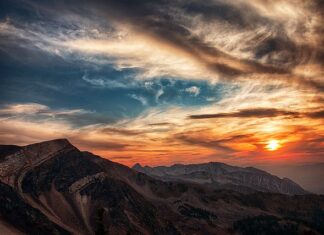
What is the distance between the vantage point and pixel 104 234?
87062 millimetres

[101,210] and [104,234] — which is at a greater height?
[101,210]

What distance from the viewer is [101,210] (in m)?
78.0

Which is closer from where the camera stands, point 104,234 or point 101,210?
point 101,210

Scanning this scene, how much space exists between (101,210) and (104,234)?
12072mm
